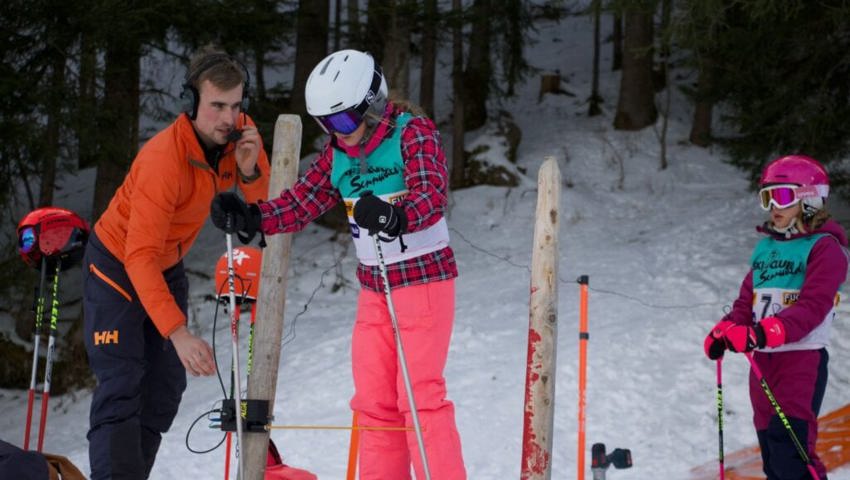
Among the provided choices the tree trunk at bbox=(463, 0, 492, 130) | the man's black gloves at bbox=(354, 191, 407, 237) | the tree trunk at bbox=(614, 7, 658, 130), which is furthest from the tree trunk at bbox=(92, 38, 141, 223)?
the tree trunk at bbox=(614, 7, 658, 130)

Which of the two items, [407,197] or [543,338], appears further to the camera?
[543,338]

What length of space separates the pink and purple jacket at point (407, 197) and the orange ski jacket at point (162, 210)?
0.34 metres

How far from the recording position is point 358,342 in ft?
11.7

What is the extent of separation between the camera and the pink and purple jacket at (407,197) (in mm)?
3244

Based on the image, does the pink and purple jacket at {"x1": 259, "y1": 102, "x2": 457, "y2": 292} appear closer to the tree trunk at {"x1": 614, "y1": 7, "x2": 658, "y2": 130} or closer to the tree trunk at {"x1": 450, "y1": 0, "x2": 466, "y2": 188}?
the tree trunk at {"x1": 450, "y1": 0, "x2": 466, "y2": 188}

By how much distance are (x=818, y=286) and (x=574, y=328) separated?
13.0ft

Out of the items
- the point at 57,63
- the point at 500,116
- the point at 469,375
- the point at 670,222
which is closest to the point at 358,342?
the point at 469,375

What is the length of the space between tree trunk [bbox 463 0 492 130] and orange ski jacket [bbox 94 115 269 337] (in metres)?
8.95

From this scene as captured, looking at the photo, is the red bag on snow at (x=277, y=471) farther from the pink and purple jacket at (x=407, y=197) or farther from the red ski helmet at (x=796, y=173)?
the red ski helmet at (x=796, y=173)

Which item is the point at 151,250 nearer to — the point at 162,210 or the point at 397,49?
the point at 162,210

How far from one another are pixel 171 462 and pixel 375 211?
396 cm

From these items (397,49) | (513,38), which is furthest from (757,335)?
(513,38)

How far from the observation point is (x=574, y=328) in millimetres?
7844

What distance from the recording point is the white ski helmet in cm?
330
